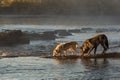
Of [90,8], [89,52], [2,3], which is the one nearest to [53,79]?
[89,52]

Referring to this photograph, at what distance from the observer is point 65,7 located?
119250 mm

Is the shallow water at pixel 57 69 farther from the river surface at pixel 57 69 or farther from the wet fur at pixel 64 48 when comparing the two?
the wet fur at pixel 64 48

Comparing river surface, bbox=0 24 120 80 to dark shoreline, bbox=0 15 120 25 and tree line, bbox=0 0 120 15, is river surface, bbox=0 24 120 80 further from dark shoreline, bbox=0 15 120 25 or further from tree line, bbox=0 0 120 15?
tree line, bbox=0 0 120 15

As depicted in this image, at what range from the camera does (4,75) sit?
2183 centimetres

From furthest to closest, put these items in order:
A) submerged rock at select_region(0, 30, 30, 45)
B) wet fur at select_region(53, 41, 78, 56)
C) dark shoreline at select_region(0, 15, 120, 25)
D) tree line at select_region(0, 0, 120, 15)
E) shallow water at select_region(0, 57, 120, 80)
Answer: tree line at select_region(0, 0, 120, 15) < dark shoreline at select_region(0, 15, 120, 25) < submerged rock at select_region(0, 30, 30, 45) < wet fur at select_region(53, 41, 78, 56) < shallow water at select_region(0, 57, 120, 80)

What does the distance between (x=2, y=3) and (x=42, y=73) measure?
89.5 metres

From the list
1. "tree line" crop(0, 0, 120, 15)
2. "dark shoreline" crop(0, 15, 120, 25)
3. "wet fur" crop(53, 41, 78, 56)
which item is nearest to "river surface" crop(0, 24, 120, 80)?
"wet fur" crop(53, 41, 78, 56)

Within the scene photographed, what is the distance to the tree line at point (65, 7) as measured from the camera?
366ft

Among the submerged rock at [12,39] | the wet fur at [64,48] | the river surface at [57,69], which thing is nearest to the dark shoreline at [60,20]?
the submerged rock at [12,39]

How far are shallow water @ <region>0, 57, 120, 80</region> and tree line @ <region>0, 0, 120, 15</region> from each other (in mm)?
82624

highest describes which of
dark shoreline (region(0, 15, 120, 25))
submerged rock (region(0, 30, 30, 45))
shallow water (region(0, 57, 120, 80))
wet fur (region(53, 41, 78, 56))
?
wet fur (region(53, 41, 78, 56))

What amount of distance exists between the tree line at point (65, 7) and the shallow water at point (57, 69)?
82624 millimetres

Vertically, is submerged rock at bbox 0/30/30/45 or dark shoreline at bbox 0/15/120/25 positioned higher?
submerged rock at bbox 0/30/30/45

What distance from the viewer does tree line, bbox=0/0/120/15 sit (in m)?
111
